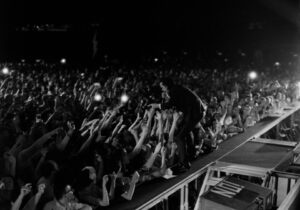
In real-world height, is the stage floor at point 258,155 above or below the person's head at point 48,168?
above

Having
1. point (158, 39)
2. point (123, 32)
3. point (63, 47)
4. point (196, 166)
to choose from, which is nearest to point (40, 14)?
point (63, 47)

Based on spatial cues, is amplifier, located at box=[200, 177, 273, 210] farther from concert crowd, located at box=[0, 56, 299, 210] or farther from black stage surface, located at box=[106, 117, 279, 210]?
concert crowd, located at box=[0, 56, 299, 210]

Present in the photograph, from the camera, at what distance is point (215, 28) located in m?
42.6

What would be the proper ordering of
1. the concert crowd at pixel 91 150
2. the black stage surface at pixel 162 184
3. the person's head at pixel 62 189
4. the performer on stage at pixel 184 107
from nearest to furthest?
the person's head at pixel 62 189, the concert crowd at pixel 91 150, the black stage surface at pixel 162 184, the performer on stage at pixel 184 107

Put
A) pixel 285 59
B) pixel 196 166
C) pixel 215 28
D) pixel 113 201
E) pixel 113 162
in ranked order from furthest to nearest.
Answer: pixel 285 59, pixel 215 28, pixel 196 166, pixel 113 162, pixel 113 201

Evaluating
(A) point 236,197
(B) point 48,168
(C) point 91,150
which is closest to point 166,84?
(C) point 91,150

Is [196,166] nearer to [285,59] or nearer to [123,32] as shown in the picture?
[123,32]

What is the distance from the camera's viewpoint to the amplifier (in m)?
5.43

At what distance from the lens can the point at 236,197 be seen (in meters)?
5.65

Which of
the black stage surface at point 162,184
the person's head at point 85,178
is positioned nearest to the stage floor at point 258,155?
the black stage surface at point 162,184

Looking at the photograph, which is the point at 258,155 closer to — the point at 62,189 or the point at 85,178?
the point at 85,178

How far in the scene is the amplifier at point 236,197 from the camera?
Result: 543cm

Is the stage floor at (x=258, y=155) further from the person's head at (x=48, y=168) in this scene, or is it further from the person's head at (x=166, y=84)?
the person's head at (x=48, y=168)

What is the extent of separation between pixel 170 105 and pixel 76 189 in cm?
260
